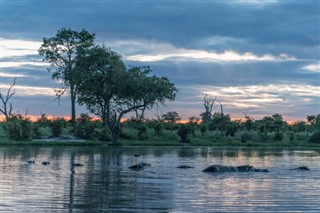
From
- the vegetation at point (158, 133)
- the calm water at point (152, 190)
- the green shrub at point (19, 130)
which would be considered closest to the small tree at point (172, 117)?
the vegetation at point (158, 133)

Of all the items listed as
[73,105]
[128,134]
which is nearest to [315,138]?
[128,134]

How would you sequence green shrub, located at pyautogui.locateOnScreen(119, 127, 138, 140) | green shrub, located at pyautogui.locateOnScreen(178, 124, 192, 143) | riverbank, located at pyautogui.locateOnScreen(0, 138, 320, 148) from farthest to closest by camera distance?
green shrub, located at pyautogui.locateOnScreen(178, 124, 192, 143) → green shrub, located at pyautogui.locateOnScreen(119, 127, 138, 140) → riverbank, located at pyautogui.locateOnScreen(0, 138, 320, 148)

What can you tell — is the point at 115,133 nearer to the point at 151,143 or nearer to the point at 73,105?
the point at 151,143

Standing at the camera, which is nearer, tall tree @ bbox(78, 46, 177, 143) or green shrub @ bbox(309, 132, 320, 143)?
tall tree @ bbox(78, 46, 177, 143)

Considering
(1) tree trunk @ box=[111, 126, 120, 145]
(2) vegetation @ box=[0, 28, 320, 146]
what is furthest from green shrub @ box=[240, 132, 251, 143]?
(1) tree trunk @ box=[111, 126, 120, 145]

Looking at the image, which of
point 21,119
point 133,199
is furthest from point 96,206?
point 21,119

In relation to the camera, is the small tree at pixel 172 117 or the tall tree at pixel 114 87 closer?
the tall tree at pixel 114 87

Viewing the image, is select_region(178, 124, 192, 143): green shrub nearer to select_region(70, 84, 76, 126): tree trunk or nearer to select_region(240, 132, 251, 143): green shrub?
select_region(240, 132, 251, 143): green shrub

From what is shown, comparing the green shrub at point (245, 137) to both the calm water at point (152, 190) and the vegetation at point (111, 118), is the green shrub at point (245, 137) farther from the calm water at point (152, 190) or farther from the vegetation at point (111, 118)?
the calm water at point (152, 190)

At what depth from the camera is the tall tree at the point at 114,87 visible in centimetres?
6650

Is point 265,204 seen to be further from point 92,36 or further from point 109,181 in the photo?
point 92,36

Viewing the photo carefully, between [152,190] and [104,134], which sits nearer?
[152,190]

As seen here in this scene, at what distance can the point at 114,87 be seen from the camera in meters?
67.7

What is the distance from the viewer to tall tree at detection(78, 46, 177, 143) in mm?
66500
